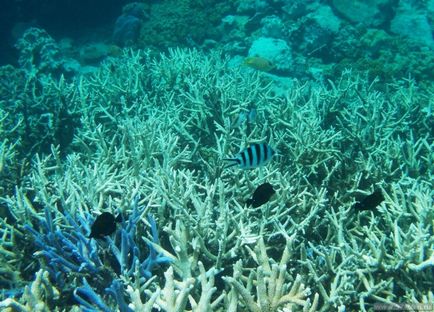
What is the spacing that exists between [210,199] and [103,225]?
1006 millimetres

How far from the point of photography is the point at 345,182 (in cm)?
380

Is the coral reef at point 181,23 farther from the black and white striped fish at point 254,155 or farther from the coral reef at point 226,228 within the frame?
the black and white striped fish at point 254,155

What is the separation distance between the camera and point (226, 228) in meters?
2.73

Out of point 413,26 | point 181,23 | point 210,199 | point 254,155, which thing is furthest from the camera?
point 413,26

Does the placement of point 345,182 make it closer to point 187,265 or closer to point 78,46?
point 187,265

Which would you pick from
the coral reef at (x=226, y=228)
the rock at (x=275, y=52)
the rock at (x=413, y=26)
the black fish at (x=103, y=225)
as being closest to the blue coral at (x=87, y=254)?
the coral reef at (x=226, y=228)

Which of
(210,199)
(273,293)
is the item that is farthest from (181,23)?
(273,293)

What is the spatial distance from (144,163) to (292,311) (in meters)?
2.26

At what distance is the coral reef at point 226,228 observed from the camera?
95.0 inches

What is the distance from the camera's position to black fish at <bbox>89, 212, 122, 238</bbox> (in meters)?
2.31

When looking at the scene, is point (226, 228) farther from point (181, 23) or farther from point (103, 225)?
point (181, 23)

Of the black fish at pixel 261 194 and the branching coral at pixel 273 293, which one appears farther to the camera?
the black fish at pixel 261 194

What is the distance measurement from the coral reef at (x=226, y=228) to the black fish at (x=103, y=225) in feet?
0.66

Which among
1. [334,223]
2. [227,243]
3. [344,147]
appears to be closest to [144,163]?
[227,243]
